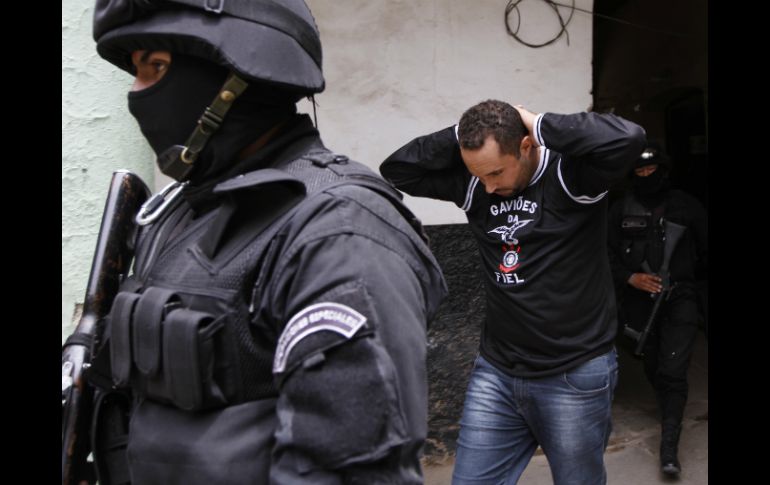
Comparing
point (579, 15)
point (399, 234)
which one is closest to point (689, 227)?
point (579, 15)

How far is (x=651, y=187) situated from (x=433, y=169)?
1741 mm

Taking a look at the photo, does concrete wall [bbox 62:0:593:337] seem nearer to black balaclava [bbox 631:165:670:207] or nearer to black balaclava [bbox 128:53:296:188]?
black balaclava [bbox 631:165:670:207]

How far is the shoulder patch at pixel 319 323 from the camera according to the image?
110 centimetres

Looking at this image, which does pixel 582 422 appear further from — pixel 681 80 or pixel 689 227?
pixel 681 80

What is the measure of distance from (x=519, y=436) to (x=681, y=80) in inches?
220

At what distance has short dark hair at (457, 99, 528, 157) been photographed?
2471 millimetres

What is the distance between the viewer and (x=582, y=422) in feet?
8.07

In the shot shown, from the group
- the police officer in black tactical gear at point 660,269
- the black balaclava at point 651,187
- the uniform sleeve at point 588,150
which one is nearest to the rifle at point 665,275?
the police officer in black tactical gear at point 660,269

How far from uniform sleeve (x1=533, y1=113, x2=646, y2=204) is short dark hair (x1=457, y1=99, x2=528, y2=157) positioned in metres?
0.11

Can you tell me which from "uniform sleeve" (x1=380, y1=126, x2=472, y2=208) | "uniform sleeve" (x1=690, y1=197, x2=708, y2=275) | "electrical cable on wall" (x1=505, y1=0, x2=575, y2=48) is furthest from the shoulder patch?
"uniform sleeve" (x1=690, y1=197, x2=708, y2=275)

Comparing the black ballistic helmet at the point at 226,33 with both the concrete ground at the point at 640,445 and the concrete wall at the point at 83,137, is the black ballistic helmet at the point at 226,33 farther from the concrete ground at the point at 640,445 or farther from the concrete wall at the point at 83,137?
the concrete ground at the point at 640,445

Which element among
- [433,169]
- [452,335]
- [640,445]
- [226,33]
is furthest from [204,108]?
[640,445]

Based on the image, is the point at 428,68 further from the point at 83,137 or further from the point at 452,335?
the point at 83,137

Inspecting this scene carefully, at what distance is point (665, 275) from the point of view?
404 cm
